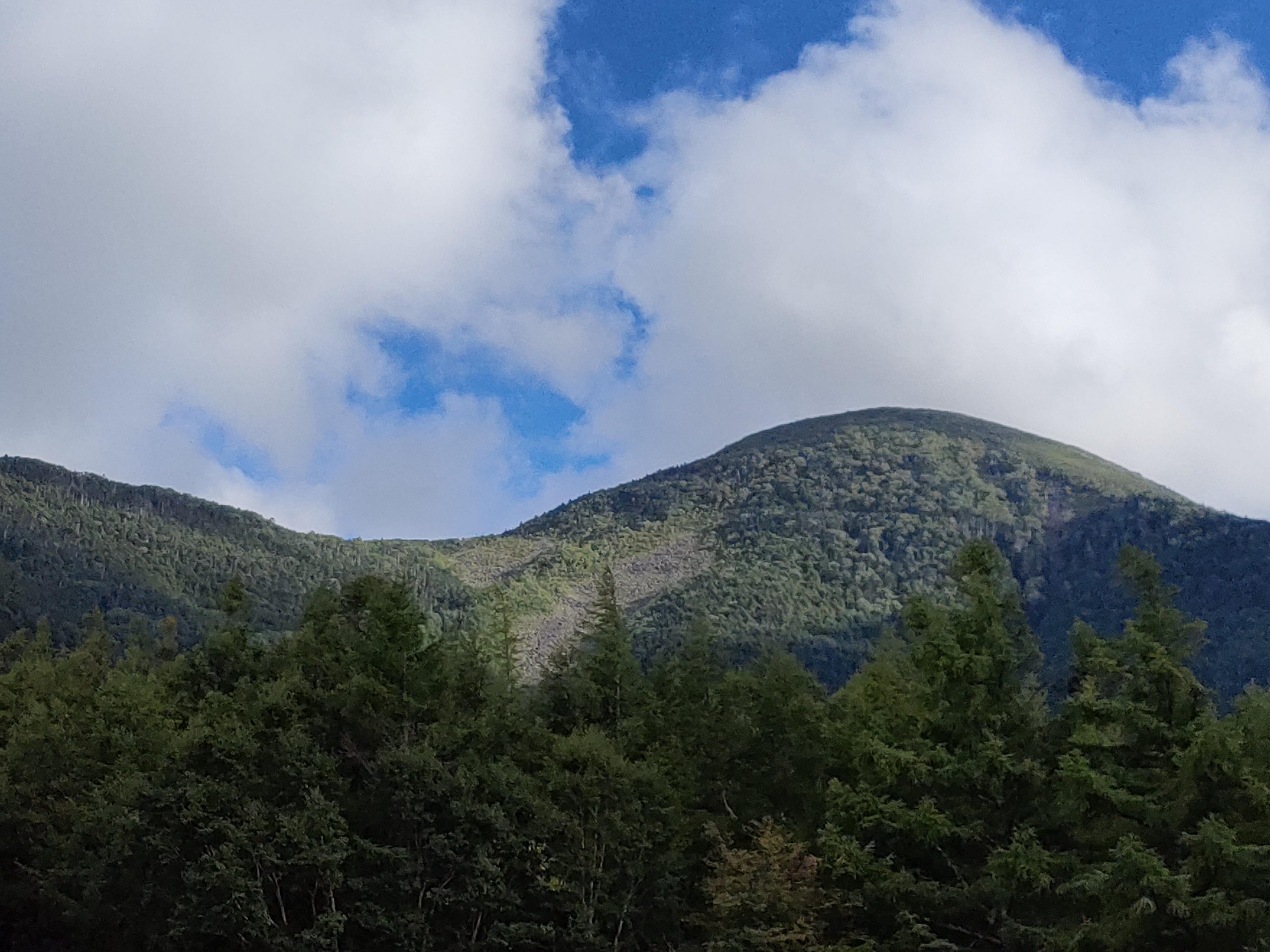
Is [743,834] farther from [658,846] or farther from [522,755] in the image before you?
[522,755]

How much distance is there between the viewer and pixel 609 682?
43.6 m

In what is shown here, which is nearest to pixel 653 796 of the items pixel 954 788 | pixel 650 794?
pixel 650 794

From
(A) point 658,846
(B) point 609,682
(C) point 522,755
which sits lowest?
(A) point 658,846

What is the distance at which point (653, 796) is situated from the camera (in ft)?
130

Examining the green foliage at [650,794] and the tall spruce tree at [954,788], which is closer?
the green foliage at [650,794]

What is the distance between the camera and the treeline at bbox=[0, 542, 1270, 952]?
27203mm

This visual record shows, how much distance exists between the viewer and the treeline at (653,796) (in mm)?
27203

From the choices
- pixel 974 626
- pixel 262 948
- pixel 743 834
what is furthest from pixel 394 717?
pixel 974 626

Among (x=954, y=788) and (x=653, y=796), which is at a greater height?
(x=954, y=788)

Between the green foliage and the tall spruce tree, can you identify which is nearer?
the green foliage

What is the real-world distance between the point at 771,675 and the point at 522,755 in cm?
922

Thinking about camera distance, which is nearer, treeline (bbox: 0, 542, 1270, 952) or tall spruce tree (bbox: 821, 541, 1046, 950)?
treeline (bbox: 0, 542, 1270, 952)

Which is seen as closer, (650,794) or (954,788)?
(954,788)

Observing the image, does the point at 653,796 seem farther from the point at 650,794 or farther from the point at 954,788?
the point at 954,788
